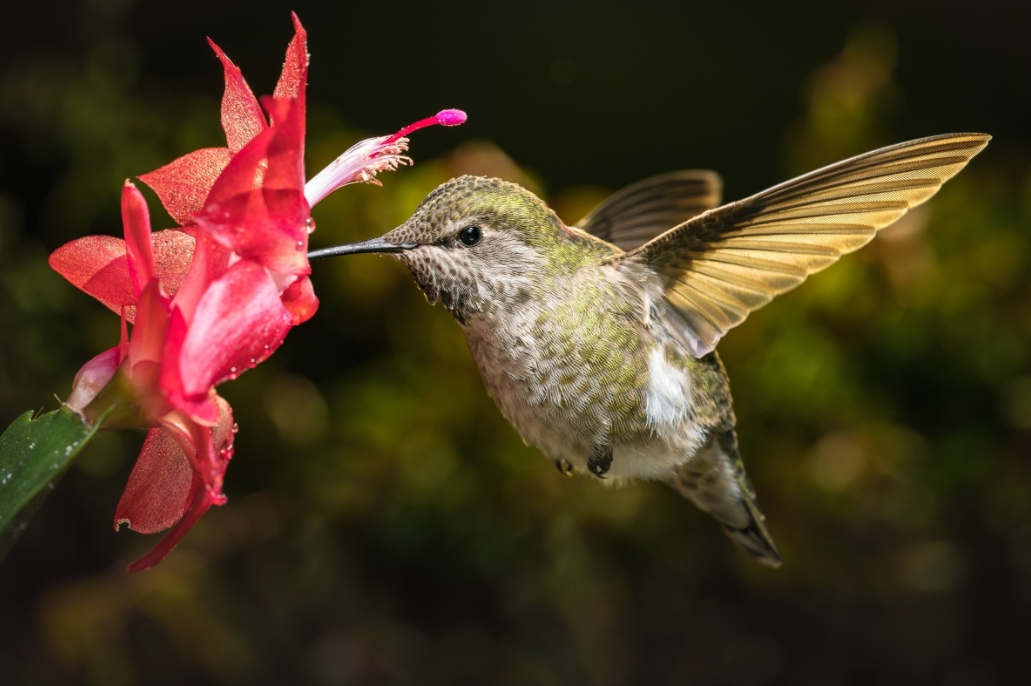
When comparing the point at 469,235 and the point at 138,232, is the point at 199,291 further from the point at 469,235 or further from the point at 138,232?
the point at 469,235

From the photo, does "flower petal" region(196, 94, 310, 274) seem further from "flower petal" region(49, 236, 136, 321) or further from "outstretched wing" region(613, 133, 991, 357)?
"outstretched wing" region(613, 133, 991, 357)

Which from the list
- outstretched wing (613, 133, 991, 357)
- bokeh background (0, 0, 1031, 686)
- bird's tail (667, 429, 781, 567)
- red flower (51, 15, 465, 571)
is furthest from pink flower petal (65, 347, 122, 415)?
bokeh background (0, 0, 1031, 686)

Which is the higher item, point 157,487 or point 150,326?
point 150,326

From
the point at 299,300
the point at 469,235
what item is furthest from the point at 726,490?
the point at 299,300

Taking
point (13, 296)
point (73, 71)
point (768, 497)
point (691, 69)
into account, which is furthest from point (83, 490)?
point (691, 69)

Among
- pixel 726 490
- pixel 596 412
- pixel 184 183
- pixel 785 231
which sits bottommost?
pixel 726 490

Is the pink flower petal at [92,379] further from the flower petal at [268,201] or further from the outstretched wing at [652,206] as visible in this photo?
the outstretched wing at [652,206]

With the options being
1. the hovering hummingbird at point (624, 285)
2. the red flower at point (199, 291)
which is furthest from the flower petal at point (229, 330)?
the hovering hummingbird at point (624, 285)
